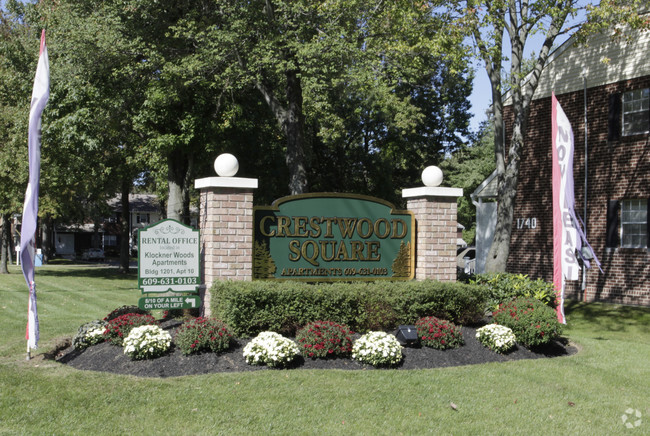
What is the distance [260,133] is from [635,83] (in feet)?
42.2

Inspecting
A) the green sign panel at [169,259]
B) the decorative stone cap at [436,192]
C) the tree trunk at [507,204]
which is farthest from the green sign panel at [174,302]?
the tree trunk at [507,204]

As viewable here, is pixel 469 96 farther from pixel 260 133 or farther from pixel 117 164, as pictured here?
pixel 117 164

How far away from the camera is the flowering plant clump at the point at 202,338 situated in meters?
7.94

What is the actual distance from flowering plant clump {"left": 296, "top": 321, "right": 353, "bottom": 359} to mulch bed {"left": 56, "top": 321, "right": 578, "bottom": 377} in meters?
0.12

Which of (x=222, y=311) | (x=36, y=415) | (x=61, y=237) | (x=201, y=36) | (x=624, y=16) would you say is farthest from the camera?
(x=61, y=237)

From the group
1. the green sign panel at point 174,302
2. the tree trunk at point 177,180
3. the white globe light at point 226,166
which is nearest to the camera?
the green sign panel at point 174,302

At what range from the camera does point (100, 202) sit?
37312 mm

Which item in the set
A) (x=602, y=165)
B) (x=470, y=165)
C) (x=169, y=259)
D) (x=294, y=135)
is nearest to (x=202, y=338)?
(x=169, y=259)

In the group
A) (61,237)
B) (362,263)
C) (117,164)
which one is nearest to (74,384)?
(362,263)

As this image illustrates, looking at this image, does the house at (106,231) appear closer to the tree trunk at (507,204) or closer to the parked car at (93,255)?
the parked car at (93,255)

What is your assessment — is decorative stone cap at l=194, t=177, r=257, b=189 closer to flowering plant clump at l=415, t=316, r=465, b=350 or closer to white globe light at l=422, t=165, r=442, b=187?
white globe light at l=422, t=165, r=442, b=187

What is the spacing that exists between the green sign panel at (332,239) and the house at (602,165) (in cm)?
863

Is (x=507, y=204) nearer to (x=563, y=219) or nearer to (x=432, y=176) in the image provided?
(x=563, y=219)

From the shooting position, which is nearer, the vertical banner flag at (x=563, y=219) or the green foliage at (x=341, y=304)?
the green foliage at (x=341, y=304)
